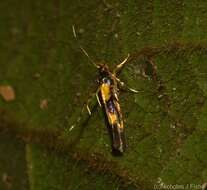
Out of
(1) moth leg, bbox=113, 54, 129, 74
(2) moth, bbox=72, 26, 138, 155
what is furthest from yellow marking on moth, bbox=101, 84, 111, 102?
(1) moth leg, bbox=113, 54, 129, 74

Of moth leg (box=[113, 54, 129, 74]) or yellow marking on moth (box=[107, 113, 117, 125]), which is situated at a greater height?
moth leg (box=[113, 54, 129, 74])

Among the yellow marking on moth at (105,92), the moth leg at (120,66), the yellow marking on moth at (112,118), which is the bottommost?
the yellow marking on moth at (112,118)

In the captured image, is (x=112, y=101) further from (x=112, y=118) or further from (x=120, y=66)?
(x=120, y=66)

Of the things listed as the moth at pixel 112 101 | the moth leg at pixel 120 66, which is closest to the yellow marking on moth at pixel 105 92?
the moth at pixel 112 101

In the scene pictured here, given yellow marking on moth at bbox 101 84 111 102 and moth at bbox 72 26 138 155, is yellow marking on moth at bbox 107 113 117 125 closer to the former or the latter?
moth at bbox 72 26 138 155

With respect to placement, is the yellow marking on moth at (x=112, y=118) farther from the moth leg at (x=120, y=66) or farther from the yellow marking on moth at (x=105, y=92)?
the moth leg at (x=120, y=66)

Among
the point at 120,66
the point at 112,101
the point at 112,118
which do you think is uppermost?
the point at 120,66

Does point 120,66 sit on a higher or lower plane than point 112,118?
higher

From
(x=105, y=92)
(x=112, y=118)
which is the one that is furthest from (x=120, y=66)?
(x=112, y=118)

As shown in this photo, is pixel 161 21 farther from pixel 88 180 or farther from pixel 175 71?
pixel 88 180
